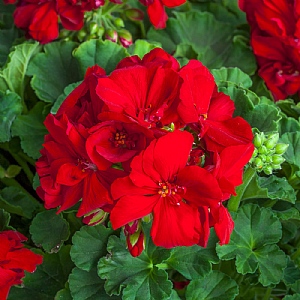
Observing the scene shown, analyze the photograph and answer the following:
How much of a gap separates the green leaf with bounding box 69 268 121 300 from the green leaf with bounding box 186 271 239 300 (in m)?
0.15

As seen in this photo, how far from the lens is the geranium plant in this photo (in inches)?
31.0

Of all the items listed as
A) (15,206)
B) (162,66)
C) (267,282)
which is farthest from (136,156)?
(15,206)

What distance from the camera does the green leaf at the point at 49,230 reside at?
3.59 ft

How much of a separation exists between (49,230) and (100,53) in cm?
42

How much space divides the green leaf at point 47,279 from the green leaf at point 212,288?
27cm

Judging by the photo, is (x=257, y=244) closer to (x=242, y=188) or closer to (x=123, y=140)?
(x=242, y=188)

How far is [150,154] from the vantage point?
0.75 m

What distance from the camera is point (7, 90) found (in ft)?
4.13

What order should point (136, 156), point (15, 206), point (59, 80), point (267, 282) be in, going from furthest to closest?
point (59, 80), point (15, 206), point (267, 282), point (136, 156)

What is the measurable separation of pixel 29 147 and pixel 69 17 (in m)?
0.31

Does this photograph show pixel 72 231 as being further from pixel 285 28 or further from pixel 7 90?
pixel 285 28

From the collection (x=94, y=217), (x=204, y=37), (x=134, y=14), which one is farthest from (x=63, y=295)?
(x=204, y=37)

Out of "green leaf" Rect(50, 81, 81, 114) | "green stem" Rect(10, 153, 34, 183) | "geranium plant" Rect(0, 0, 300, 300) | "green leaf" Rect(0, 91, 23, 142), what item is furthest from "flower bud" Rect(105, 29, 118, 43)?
"green stem" Rect(10, 153, 34, 183)

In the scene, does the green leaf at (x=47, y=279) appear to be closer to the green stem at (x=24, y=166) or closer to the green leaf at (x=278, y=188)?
the green stem at (x=24, y=166)
